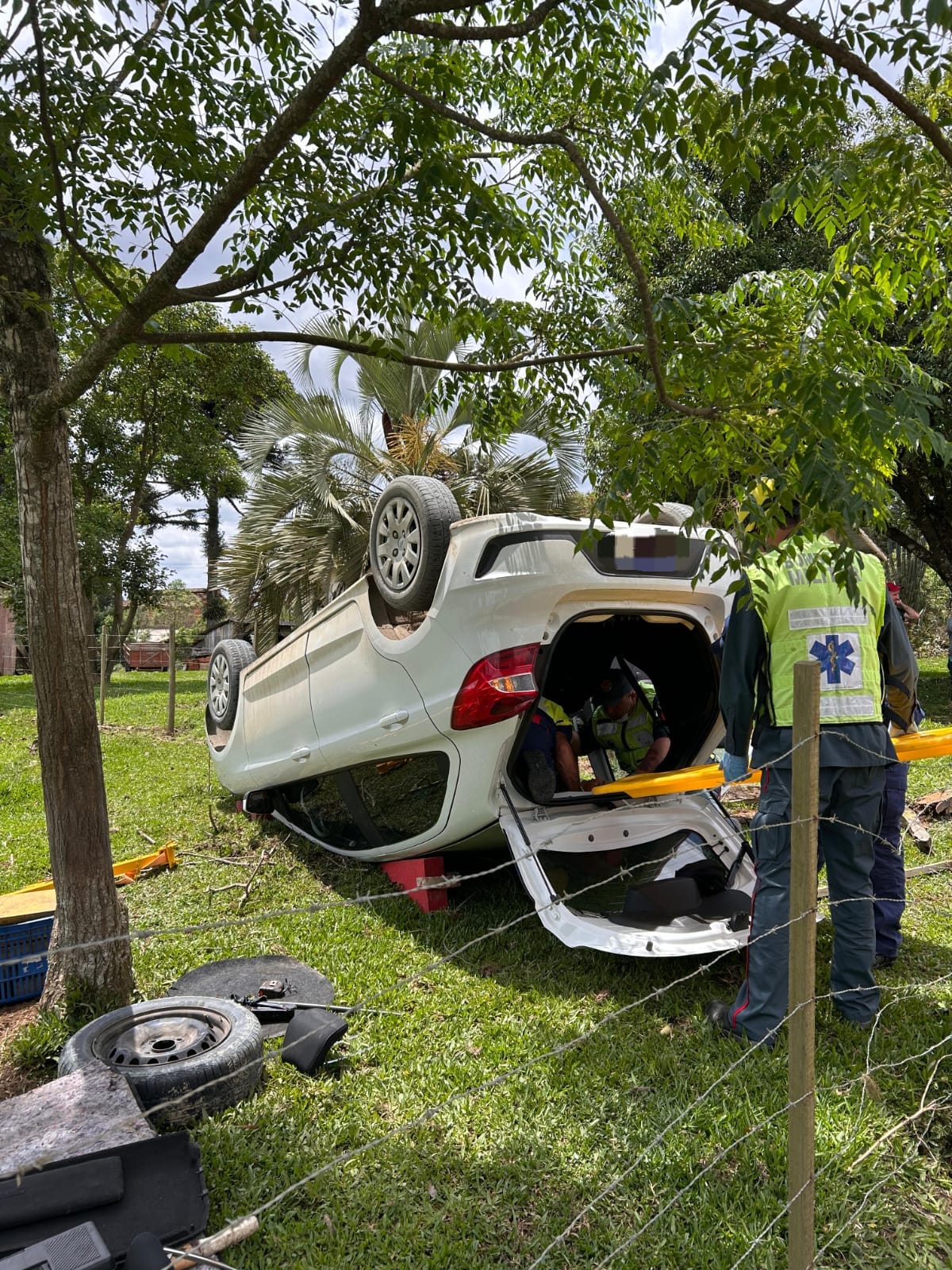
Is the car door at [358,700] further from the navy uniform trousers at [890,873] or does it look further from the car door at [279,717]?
the navy uniform trousers at [890,873]

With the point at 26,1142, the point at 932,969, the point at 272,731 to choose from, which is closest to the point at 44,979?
the point at 26,1142

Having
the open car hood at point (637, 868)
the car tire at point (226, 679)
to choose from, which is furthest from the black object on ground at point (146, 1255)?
the car tire at point (226, 679)

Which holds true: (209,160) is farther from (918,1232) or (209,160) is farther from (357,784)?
(918,1232)

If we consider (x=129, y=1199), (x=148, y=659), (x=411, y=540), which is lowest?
(x=129, y=1199)

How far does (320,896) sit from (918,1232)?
3.75 meters

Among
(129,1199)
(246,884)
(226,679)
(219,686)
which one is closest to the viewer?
(129,1199)

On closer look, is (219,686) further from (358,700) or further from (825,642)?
(825,642)

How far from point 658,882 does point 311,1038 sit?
5.85 feet

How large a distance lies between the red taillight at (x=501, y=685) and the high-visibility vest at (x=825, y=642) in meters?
1.09

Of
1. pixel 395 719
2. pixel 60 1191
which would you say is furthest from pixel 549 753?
pixel 60 1191

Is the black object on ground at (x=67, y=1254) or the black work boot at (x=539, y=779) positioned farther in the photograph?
the black work boot at (x=539, y=779)

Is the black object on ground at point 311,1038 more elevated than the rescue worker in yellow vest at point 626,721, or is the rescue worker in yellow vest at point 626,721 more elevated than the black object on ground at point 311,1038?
the rescue worker in yellow vest at point 626,721

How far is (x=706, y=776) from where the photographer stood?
12.8ft

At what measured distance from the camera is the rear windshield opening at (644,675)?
192 inches
